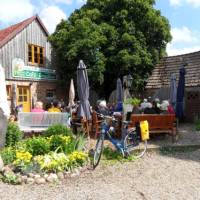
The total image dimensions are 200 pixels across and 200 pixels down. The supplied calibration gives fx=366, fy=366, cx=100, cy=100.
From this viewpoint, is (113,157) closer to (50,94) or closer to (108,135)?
(108,135)

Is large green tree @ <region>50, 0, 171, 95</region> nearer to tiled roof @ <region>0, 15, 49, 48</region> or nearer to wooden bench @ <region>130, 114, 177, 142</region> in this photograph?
tiled roof @ <region>0, 15, 49, 48</region>

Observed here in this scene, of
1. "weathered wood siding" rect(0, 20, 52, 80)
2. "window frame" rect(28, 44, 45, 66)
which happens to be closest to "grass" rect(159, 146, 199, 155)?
"weathered wood siding" rect(0, 20, 52, 80)

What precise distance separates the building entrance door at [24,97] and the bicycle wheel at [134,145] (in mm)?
11804

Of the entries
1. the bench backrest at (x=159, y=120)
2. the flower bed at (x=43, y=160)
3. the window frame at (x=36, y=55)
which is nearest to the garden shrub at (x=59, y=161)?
the flower bed at (x=43, y=160)

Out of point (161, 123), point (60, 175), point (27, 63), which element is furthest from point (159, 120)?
point (27, 63)

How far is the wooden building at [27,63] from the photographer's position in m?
19.6

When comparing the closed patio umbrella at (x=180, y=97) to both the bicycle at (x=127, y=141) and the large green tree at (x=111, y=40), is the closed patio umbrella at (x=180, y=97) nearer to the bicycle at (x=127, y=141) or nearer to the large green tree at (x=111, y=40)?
the large green tree at (x=111, y=40)

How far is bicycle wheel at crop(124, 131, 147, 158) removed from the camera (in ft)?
29.9

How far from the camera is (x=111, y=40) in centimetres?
2117

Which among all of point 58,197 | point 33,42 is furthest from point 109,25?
point 58,197

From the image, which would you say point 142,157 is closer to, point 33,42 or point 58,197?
point 58,197

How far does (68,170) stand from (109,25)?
15.4m

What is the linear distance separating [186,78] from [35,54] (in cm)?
881

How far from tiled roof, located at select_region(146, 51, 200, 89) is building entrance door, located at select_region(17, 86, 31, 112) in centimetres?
721
